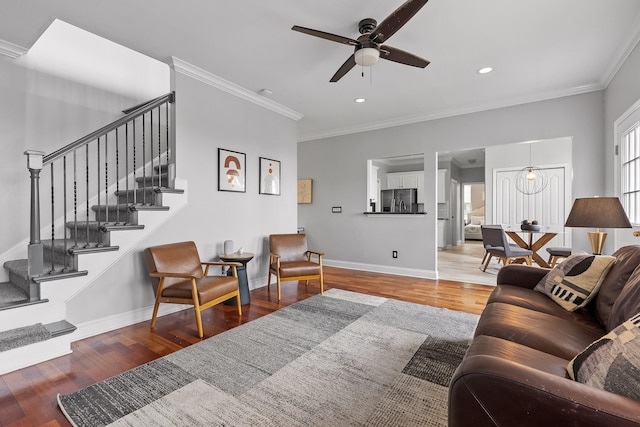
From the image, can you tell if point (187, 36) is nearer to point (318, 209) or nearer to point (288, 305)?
point (288, 305)

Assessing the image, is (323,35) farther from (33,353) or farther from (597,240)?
(33,353)

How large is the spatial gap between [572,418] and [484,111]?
464cm

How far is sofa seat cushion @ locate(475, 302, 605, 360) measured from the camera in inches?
55.2

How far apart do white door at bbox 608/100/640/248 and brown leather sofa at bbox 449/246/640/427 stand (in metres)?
1.51

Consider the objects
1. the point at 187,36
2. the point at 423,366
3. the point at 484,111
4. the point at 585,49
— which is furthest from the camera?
the point at 484,111

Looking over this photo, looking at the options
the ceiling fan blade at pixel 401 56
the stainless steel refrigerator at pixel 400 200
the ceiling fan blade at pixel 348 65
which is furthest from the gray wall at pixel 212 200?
the stainless steel refrigerator at pixel 400 200

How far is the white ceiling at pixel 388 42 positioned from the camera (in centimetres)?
238

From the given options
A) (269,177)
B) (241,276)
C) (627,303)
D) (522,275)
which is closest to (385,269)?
(269,177)

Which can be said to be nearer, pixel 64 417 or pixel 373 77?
pixel 64 417

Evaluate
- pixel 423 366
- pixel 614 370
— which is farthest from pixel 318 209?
pixel 614 370

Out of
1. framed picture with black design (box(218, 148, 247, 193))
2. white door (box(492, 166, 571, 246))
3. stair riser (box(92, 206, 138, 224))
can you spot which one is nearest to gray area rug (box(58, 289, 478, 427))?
stair riser (box(92, 206, 138, 224))

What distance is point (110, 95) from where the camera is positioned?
12.0ft

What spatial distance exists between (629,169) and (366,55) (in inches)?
119

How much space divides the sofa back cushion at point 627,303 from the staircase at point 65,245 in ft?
11.2
